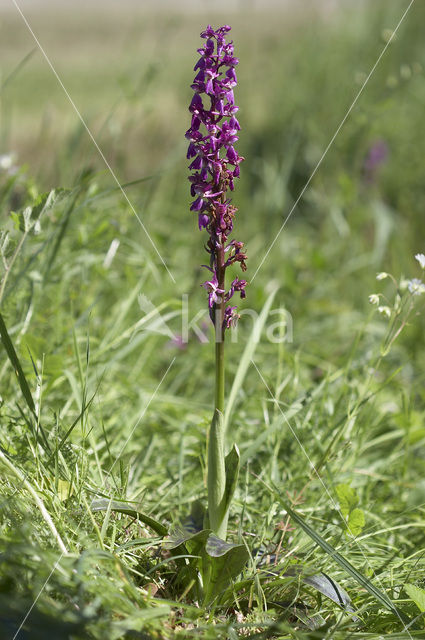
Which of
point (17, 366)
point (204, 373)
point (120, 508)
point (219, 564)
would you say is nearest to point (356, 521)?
point (219, 564)

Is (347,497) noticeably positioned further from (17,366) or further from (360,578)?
(17,366)

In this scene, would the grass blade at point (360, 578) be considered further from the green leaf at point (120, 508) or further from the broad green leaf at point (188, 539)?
the green leaf at point (120, 508)

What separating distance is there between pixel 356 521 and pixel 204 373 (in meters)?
1.50

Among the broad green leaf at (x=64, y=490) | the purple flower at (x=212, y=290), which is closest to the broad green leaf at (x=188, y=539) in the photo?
the broad green leaf at (x=64, y=490)

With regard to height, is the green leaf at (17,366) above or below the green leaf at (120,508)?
above

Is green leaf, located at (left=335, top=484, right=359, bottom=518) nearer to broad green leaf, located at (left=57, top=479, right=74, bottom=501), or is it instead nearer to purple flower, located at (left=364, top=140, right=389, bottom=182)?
broad green leaf, located at (left=57, top=479, right=74, bottom=501)

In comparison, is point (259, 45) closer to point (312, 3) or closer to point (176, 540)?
point (312, 3)

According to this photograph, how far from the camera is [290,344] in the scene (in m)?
3.44

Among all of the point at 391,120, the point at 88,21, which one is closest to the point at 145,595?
the point at 391,120

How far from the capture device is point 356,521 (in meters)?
1.83

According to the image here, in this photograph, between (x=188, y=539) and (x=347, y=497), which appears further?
(x=347, y=497)

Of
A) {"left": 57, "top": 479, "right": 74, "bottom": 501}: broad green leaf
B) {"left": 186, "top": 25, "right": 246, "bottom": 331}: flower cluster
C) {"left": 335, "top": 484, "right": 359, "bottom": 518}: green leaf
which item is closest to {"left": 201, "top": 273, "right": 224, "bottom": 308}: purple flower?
{"left": 186, "top": 25, "right": 246, "bottom": 331}: flower cluster

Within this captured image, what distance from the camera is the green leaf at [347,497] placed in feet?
6.15

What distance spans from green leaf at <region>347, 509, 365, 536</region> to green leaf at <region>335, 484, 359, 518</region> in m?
0.04
